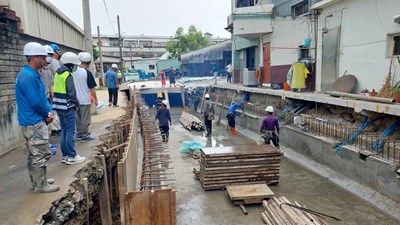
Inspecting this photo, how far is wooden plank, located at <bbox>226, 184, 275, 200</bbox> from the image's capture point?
275 inches

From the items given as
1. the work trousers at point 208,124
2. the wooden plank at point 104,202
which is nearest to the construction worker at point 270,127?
the work trousers at point 208,124

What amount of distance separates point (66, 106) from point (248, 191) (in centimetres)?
449

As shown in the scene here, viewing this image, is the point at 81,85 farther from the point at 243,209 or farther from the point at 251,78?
the point at 251,78

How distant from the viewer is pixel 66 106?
205 inches

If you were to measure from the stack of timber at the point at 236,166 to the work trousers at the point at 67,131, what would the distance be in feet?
11.5

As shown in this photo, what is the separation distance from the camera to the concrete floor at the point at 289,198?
6.50 meters

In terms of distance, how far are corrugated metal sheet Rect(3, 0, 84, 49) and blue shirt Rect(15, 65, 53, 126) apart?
3761 mm

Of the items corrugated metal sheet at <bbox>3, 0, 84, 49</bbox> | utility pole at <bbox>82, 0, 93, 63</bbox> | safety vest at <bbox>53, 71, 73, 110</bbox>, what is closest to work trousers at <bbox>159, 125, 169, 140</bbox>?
utility pole at <bbox>82, 0, 93, 63</bbox>

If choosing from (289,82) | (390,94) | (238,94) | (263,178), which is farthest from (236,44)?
(263,178)

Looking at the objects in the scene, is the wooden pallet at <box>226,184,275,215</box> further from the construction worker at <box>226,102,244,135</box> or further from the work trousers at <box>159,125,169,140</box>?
the construction worker at <box>226,102,244,135</box>

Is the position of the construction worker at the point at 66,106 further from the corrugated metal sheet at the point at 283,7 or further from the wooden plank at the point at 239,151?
the corrugated metal sheet at the point at 283,7

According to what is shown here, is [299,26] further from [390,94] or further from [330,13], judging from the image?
[390,94]

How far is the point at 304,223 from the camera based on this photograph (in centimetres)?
535

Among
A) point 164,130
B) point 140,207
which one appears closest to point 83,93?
point 140,207
